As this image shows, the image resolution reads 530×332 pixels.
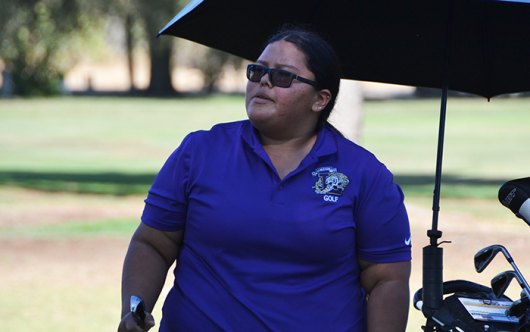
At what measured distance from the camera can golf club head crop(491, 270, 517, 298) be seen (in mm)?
3994

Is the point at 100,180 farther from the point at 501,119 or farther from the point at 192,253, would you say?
the point at 501,119

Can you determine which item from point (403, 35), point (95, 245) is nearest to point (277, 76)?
point (403, 35)

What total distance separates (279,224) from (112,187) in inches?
645

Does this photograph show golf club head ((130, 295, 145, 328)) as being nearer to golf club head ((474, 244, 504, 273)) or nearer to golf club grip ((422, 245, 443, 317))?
golf club grip ((422, 245, 443, 317))

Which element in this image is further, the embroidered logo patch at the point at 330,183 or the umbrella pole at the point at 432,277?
the umbrella pole at the point at 432,277

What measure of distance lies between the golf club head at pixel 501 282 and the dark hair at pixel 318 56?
78 centimetres

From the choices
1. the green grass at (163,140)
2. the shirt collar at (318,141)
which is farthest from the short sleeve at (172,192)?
the green grass at (163,140)

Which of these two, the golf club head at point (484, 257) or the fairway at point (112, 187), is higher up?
the golf club head at point (484, 257)

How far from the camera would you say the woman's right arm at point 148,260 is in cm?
398

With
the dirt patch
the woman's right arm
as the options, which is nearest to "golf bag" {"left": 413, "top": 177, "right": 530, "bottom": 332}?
the woman's right arm

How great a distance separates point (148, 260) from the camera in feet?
13.1

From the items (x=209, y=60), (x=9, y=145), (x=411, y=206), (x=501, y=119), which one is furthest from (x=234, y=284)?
(x=209, y=60)

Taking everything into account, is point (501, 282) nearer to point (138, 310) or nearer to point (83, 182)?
point (138, 310)

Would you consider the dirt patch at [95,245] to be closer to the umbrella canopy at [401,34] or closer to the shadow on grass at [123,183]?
the shadow on grass at [123,183]
